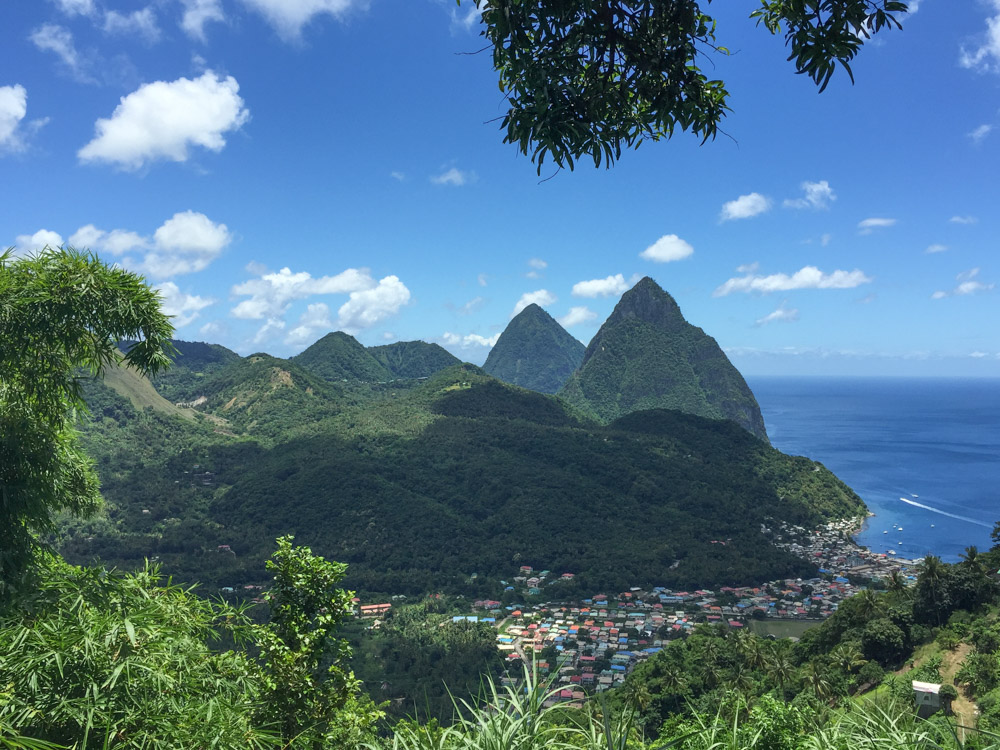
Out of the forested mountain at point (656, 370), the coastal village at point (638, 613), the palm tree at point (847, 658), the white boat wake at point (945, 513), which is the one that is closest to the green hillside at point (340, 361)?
the forested mountain at point (656, 370)

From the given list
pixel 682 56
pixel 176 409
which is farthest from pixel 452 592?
pixel 176 409


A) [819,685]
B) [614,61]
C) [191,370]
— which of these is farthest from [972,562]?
[191,370]

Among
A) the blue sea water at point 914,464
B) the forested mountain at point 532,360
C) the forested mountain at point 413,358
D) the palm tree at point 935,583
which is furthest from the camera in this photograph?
the forested mountain at point 532,360

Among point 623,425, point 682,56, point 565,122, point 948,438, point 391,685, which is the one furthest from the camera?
point 948,438

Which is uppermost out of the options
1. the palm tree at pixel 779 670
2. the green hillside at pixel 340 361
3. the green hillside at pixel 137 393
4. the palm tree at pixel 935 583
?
the green hillside at pixel 340 361

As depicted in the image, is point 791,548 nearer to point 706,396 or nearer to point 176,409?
point 706,396

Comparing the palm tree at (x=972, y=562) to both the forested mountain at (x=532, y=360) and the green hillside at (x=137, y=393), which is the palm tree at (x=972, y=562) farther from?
the forested mountain at (x=532, y=360)
